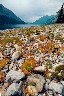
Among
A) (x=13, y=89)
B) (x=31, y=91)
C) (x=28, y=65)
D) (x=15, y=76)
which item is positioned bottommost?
(x=31, y=91)

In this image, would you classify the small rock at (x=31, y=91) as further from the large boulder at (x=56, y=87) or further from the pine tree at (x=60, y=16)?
the pine tree at (x=60, y=16)

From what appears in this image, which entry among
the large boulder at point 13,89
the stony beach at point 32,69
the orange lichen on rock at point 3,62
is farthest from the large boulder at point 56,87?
the orange lichen on rock at point 3,62

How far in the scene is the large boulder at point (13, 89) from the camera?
37.8 feet

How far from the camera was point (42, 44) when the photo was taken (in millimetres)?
18781

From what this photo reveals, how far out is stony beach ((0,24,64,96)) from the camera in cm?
1194

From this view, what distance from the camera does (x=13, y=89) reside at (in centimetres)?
1167

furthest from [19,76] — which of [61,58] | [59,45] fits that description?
[59,45]

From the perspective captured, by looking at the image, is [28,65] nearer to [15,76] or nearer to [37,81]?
[15,76]

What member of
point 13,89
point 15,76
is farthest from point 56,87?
point 15,76

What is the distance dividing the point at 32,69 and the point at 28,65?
471 millimetres

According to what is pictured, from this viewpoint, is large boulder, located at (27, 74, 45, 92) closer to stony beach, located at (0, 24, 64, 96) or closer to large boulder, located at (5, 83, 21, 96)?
stony beach, located at (0, 24, 64, 96)

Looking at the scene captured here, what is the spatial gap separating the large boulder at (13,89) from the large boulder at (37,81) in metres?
0.72

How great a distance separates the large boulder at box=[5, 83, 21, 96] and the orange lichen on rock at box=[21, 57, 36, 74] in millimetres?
1587

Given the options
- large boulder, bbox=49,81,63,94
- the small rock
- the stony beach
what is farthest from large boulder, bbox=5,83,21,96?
large boulder, bbox=49,81,63,94
